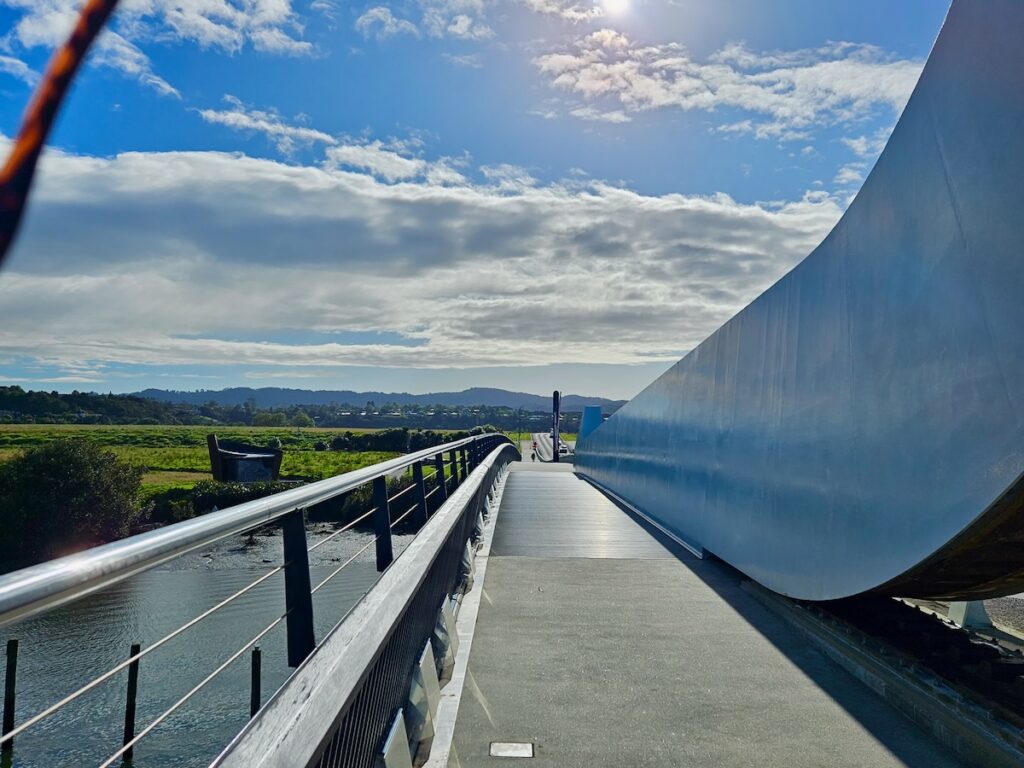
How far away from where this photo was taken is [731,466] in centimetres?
791

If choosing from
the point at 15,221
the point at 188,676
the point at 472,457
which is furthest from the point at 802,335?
the point at 188,676

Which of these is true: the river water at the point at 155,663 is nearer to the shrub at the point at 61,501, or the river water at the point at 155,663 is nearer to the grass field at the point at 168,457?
the shrub at the point at 61,501

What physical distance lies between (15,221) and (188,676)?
20.9m

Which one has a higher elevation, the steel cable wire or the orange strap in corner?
the orange strap in corner

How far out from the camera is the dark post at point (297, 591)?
2.88 metres

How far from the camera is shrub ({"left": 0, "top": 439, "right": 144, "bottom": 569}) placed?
36.9 meters

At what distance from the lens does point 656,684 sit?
188 inches

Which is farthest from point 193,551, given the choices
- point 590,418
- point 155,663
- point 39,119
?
point 590,418

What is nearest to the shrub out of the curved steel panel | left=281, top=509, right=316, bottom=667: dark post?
the curved steel panel

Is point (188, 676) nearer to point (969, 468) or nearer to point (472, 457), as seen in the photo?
point (472, 457)

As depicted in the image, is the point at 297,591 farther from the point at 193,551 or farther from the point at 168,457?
the point at 168,457


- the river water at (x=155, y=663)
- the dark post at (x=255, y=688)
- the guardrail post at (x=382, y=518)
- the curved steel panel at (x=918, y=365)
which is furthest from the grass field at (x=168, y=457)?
the guardrail post at (x=382, y=518)

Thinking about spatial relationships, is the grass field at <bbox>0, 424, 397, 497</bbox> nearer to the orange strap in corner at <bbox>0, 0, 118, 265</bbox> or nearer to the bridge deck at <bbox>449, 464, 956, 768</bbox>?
the bridge deck at <bbox>449, 464, 956, 768</bbox>

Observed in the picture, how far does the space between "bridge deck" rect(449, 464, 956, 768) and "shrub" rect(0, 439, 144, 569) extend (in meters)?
35.2
